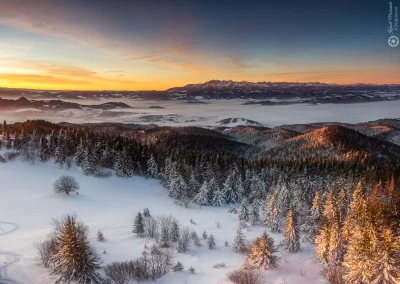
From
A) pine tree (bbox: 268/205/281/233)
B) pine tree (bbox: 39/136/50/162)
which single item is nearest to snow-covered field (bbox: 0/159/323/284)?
pine tree (bbox: 39/136/50/162)

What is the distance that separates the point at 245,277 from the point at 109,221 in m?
38.7

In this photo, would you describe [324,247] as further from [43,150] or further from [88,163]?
[43,150]

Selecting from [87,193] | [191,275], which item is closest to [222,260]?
[191,275]

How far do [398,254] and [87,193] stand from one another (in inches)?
2914

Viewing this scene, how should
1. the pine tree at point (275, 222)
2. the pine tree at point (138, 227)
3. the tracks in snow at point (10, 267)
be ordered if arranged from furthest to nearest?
1. the pine tree at point (275, 222)
2. the pine tree at point (138, 227)
3. the tracks in snow at point (10, 267)

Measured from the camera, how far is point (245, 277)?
37531 mm

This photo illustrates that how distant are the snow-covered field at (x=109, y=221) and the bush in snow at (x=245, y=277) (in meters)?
1.21

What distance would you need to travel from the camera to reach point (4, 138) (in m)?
104

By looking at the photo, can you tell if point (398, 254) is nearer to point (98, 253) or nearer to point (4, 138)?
point (98, 253)

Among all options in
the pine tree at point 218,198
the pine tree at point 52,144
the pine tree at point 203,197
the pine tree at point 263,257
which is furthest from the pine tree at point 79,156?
the pine tree at point 263,257

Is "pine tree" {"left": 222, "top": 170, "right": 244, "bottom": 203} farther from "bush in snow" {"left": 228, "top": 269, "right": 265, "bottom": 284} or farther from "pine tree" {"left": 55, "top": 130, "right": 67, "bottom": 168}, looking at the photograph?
"pine tree" {"left": 55, "top": 130, "right": 67, "bottom": 168}

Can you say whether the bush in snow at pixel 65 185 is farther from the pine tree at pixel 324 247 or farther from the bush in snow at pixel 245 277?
the pine tree at pixel 324 247

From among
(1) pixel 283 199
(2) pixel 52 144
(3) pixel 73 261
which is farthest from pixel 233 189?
(2) pixel 52 144

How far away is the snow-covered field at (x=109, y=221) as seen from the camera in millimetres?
41647
